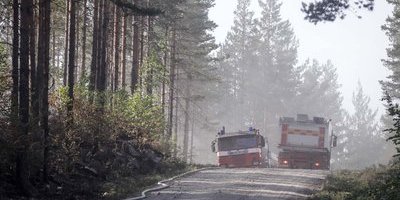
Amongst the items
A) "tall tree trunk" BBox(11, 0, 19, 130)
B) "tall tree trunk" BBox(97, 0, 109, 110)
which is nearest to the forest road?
"tall tree trunk" BBox(11, 0, 19, 130)

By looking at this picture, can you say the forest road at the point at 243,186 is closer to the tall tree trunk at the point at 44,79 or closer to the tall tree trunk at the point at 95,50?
the tall tree trunk at the point at 44,79

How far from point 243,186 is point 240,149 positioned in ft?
46.5

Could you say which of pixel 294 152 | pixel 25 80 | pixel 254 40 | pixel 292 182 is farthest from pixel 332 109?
pixel 25 80

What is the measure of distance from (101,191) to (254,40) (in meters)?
67.1

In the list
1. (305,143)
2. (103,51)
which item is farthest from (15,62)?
(305,143)

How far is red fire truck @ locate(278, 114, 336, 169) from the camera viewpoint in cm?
3406

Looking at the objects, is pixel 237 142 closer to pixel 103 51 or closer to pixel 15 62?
pixel 103 51

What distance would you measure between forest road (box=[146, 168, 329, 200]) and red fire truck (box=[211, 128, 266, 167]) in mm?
7886

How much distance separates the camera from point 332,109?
327 feet

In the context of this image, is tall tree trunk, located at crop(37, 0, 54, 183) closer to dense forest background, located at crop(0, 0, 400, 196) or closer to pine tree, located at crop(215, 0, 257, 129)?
dense forest background, located at crop(0, 0, 400, 196)

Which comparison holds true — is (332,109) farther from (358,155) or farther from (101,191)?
(101,191)

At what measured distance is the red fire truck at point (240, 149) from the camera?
109 feet

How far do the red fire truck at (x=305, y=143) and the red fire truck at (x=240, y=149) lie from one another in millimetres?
2022

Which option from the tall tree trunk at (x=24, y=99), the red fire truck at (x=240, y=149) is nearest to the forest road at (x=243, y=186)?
the tall tree trunk at (x=24, y=99)
